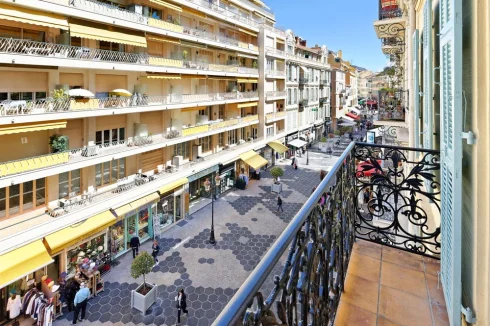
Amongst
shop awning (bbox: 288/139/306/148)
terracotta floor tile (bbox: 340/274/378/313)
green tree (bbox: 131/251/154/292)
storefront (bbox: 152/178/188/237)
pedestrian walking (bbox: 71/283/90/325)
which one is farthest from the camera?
shop awning (bbox: 288/139/306/148)

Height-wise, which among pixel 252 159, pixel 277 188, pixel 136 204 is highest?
pixel 252 159

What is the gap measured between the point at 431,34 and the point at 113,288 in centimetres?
1494

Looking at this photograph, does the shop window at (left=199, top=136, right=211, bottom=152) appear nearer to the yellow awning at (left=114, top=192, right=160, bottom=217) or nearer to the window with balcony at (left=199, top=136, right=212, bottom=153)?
the window with balcony at (left=199, top=136, right=212, bottom=153)

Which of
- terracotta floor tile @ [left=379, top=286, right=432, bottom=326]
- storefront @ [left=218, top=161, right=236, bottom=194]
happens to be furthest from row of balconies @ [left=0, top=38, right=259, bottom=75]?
terracotta floor tile @ [left=379, top=286, right=432, bottom=326]

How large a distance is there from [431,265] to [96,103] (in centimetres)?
1526

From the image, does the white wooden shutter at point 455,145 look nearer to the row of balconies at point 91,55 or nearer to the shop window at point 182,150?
the row of balconies at point 91,55

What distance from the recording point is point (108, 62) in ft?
49.4

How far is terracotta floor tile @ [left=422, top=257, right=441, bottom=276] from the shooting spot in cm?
413

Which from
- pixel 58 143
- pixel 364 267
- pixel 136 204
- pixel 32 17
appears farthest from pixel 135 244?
pixel 364 267

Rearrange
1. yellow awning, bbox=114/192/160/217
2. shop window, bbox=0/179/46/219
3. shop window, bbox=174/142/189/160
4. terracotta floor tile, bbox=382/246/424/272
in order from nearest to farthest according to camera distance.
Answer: terracotta floor tile, bbox=382/246/424/272
shop window, bbox=0/179/46/219
yellow awning, bbox=114/192/160/217
shop window, bbox=174/142/189/160

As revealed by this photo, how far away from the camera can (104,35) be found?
14.8 meters

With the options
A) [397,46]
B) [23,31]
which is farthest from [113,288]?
[397,46]

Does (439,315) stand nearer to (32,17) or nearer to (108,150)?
(32,17)

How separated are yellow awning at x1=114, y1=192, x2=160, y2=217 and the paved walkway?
2588 mm
